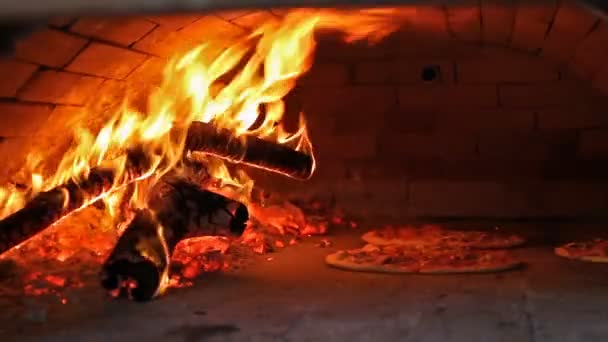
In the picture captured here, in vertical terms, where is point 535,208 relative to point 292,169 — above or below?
below

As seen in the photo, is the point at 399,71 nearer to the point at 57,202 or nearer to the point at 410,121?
the point at 410,121

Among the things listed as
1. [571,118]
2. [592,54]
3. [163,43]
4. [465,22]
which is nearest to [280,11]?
[163,43]

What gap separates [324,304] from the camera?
8.02ft

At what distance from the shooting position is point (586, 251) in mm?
3041

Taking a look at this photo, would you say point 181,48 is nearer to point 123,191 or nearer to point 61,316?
point 123,191

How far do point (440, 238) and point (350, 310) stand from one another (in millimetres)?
1113

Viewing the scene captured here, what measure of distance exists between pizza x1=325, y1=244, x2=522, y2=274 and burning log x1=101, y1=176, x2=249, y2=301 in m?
0.44

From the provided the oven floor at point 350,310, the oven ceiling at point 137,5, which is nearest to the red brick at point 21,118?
the oven floor at point 350,310

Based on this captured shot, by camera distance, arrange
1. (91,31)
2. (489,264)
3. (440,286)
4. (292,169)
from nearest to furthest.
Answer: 1. (91,31)
2. (440,286)
3. (489,264)
4. (292,169)

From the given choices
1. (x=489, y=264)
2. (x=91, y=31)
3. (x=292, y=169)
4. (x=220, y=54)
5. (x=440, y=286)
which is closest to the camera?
(x=91, y=31)

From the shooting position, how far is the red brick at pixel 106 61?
8.41 ft

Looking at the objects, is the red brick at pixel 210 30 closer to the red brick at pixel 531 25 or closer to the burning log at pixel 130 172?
the burning log at pixel 130 172

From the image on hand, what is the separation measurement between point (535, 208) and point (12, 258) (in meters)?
2.43

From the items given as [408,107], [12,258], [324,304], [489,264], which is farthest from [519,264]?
[12,258]
